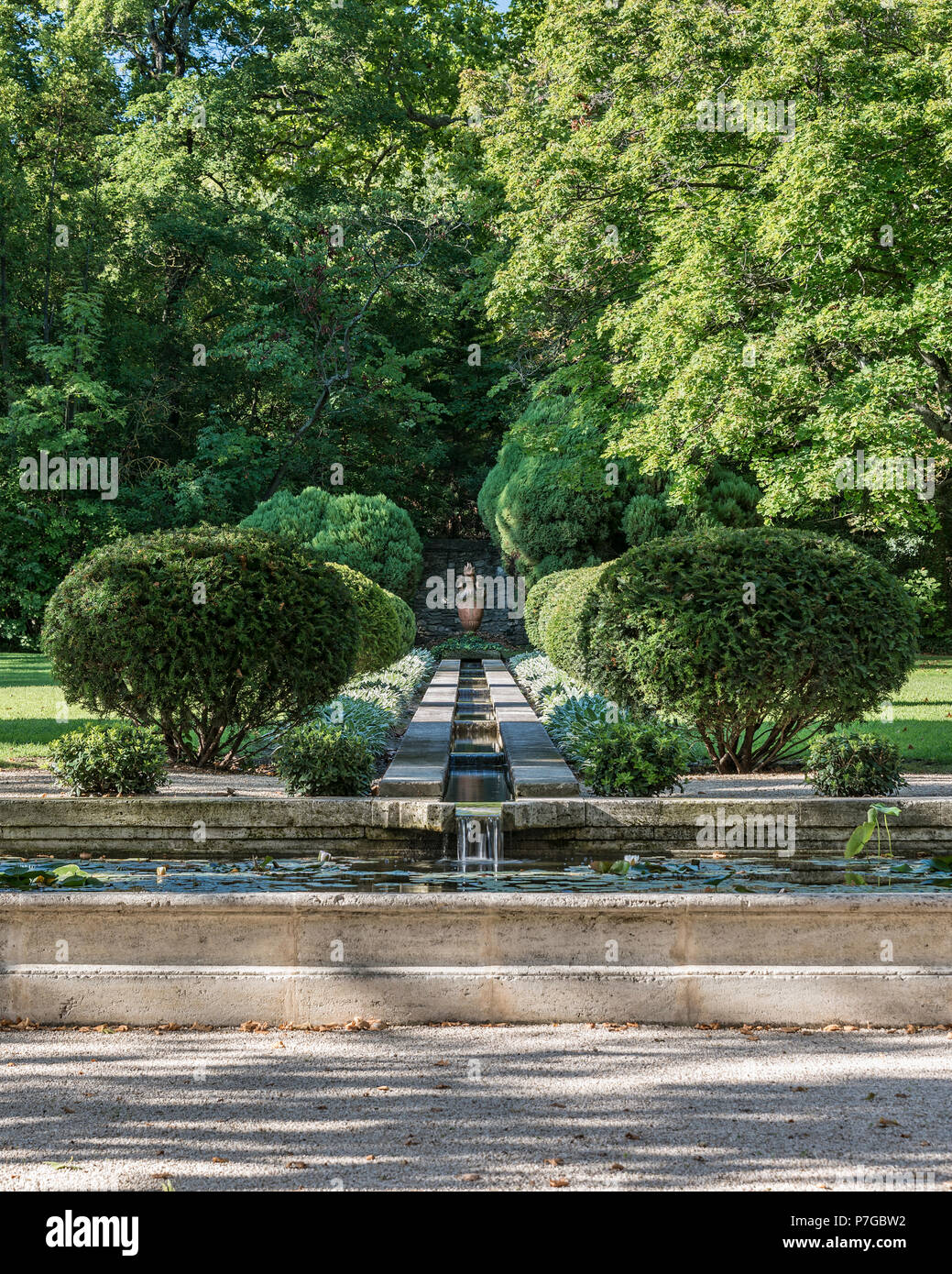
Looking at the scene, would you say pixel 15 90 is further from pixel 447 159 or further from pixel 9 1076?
pixel 9 1076

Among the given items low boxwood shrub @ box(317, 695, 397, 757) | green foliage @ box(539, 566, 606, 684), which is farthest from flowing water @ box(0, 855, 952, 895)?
green foliage @ box(539, 566, 606, 684)

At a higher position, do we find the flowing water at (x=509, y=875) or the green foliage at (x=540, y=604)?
the green foliage at (x=540, y=604)

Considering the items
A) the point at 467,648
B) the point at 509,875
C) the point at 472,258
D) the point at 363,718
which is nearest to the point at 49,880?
the point at 509,875

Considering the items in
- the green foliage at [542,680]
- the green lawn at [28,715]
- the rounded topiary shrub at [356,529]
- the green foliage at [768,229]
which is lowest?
the green lawn at [28,715]

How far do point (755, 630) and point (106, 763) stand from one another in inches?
181

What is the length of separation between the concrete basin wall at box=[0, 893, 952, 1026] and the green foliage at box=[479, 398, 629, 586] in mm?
16854

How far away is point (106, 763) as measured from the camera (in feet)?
23.3

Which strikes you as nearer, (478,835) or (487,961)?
(487,961)

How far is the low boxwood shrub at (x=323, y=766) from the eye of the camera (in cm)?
747

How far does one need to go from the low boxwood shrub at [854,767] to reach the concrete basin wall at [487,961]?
3177mm

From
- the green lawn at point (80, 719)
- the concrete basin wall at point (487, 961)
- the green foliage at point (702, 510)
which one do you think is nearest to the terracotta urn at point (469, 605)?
the green foliage at point (702, 510)

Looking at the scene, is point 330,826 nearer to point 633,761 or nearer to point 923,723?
point 633,761

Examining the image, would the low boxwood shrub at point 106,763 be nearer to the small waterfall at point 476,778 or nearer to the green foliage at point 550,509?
the small waterfall at point 476,778
